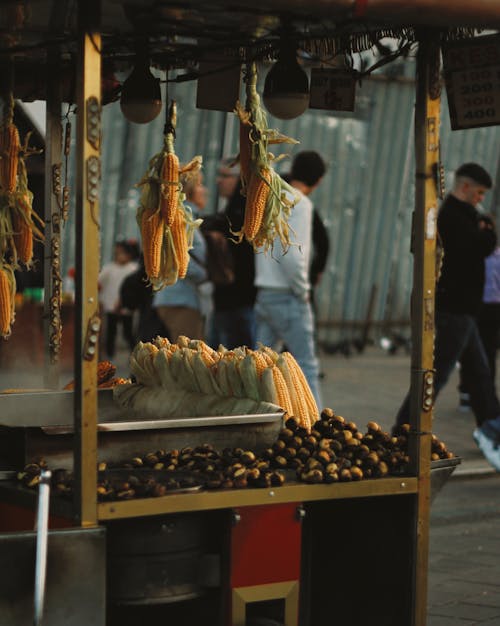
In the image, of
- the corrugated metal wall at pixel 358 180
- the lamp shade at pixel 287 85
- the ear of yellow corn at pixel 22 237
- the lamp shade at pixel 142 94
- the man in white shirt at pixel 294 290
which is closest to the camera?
the lamp shade at pixel 287 85

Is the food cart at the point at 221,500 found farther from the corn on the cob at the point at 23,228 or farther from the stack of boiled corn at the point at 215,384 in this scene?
the corn on the cob at the point at 23,228

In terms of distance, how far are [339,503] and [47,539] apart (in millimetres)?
1355

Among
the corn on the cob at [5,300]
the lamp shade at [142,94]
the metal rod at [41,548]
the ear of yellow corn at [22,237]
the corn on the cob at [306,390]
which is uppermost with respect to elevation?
the lamp shade at [142,94]

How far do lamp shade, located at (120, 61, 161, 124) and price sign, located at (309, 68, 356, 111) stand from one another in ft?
2.08

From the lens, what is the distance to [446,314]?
913 centimetres

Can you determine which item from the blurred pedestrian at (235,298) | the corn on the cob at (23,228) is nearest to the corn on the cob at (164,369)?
the corn on the cob at (23,228)

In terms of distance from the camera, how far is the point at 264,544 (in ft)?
13.7

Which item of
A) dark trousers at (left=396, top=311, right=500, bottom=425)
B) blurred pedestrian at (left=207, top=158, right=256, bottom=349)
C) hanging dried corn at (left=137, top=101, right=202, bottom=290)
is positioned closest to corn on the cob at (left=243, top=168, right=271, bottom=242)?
hanging dried corn at (left=137, top=101, right=202, bottom=290)

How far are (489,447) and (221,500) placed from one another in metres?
4.71

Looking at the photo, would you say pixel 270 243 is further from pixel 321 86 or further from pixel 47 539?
pixel 47 539

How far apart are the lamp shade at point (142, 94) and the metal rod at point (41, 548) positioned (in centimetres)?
194

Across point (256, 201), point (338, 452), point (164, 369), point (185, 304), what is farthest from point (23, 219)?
point (185, 304)

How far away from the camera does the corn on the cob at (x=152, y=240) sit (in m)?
5.25

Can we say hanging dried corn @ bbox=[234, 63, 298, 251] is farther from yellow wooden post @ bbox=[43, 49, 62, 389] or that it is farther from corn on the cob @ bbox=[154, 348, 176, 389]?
yellow wooden post @ bbox=[43, 49, 62, 389]
